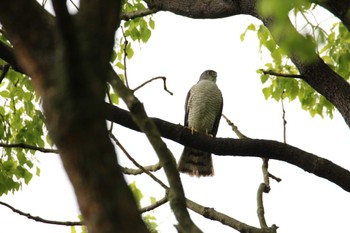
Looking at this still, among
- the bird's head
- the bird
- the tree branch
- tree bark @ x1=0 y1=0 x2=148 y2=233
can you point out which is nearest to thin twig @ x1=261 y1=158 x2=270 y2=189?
the tree branch

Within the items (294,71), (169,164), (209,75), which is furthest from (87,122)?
(209,75)

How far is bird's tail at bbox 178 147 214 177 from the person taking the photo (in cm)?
855

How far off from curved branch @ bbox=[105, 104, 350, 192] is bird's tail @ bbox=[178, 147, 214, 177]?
435 cm

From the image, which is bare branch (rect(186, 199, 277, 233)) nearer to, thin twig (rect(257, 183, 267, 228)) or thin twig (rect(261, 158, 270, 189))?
thin twig (rect(257, 183, 267, 228))

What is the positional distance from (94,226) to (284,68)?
17.9 feet

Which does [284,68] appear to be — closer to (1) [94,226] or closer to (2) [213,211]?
(2) [213,211]

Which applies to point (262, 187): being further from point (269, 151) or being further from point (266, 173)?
point (269, 151)

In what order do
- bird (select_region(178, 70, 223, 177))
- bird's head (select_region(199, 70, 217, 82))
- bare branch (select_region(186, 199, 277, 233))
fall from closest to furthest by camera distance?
1. bare branch (select_region(186, 199, 277, 233))
2. bird (select_region(178, 70, 223, 177))
3. bird's head (select_region(199, 70, 217, 82))

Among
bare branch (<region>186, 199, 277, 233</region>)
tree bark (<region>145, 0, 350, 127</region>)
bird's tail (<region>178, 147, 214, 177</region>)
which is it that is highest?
bird's tail (<region>178, 147, 214, 177</region>)

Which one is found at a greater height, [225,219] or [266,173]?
[266,173]

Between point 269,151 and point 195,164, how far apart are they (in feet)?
15.2

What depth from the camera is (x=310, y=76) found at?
441 centimetres

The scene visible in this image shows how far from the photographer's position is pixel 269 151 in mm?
4074

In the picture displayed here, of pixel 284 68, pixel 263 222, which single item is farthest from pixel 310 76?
pixel 284 68
